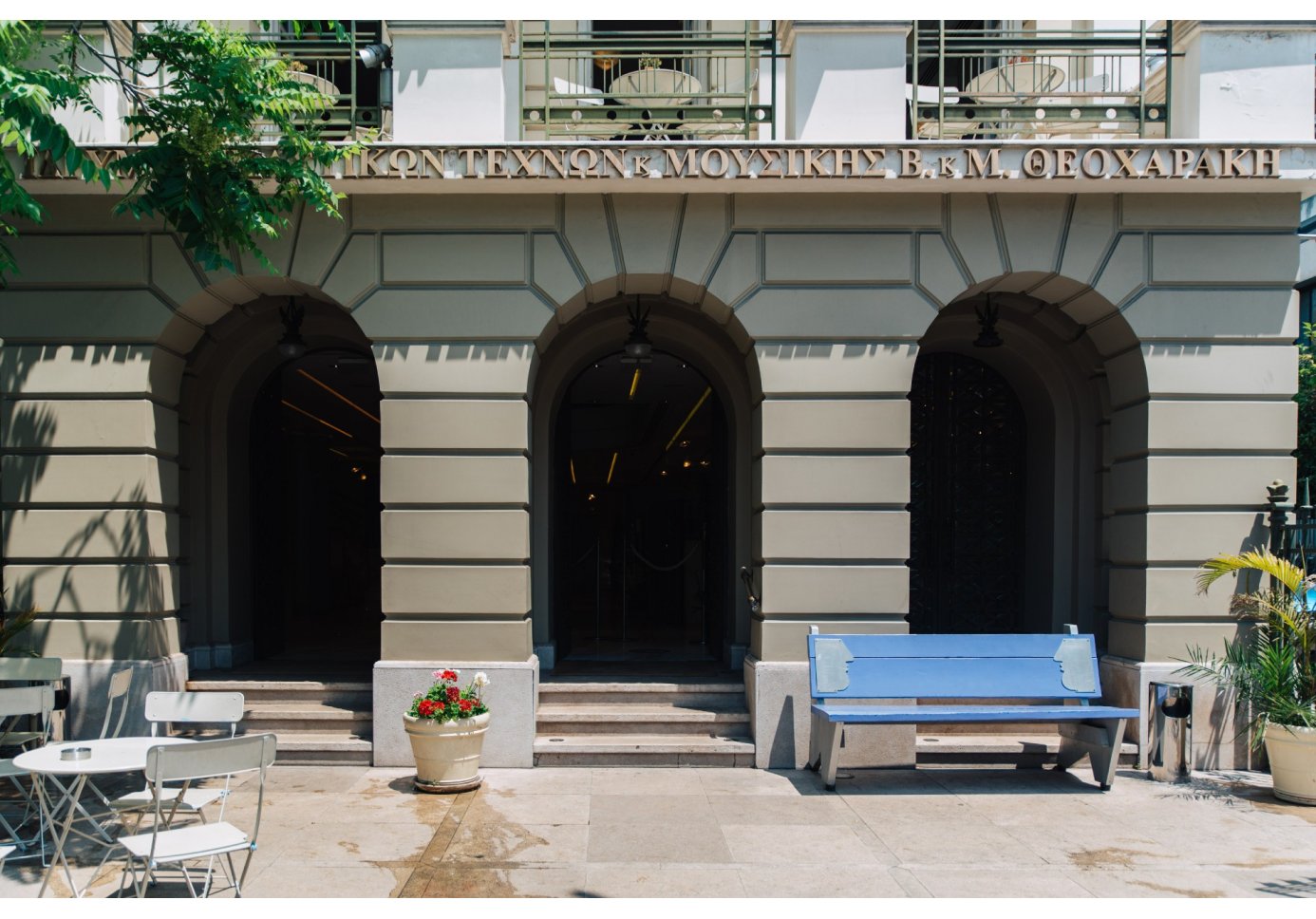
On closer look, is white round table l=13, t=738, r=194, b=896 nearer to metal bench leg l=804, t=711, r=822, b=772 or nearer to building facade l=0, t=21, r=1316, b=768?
building facade l=0, t=21, r=1316, b=768

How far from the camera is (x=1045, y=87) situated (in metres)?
10.5

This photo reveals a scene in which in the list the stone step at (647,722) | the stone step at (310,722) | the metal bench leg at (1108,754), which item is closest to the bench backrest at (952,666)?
the metal bench leg at (1108,754)

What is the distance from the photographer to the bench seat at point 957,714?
8.36 m

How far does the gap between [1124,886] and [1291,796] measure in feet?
10.4

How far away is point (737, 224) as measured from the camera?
951 cm

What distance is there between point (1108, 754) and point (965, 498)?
4032 mm

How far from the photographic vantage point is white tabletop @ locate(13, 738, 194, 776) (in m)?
5.93

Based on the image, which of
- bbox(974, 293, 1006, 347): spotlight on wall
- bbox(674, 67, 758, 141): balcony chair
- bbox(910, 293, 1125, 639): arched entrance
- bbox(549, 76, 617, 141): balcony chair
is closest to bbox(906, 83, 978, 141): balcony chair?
bbox(674, 67, 758, 141): balcony chair

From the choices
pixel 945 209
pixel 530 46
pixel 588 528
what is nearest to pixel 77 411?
pixel 530 46

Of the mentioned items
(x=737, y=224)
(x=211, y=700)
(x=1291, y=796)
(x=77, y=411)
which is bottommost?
(x=1291, y=796)

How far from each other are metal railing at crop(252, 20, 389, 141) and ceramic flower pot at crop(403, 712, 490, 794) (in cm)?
561

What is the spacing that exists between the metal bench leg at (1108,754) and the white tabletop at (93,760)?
7.11m

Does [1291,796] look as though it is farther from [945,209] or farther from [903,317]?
[945,209]

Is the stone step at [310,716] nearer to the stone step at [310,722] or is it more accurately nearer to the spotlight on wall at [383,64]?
the stone step at [310,722]
